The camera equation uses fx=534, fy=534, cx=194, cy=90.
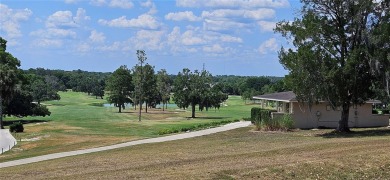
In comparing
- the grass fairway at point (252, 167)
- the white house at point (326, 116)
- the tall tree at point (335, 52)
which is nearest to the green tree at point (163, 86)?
the white house at point (326, 116)

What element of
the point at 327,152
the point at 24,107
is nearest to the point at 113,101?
the point at 24,107

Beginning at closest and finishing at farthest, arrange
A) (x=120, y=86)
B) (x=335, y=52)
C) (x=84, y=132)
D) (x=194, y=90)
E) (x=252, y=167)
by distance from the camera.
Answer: (x=252, y=167) → (x=335, y=52) → (x=84, y=132) → (x=194, y=90) → (x=120, y=86)

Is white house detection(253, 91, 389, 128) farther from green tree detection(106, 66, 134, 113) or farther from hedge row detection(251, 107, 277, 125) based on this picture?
green tree detection(106, 66, 134, 113)

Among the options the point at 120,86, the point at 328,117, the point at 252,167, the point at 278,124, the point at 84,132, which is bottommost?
the point at 84,132

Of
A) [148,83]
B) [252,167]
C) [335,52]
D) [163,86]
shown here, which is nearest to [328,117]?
[335,52]

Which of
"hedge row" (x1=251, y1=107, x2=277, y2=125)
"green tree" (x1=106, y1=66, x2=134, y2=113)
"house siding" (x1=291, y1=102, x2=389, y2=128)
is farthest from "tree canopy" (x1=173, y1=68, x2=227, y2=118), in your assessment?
"house siding" (x1=291, y1=102, x2=389, y2=128)

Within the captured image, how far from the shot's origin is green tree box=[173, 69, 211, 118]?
84000mm

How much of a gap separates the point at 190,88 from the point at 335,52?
53.3 metres

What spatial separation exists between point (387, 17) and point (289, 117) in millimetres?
10311

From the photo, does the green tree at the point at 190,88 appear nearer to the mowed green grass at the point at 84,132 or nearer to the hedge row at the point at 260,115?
the mowed green grass at the point at 84,132

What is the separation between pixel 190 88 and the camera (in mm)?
84812

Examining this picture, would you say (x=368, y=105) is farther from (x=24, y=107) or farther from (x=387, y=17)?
(x=24, y=107)

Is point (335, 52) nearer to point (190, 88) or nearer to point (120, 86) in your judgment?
→ point (190, 88)

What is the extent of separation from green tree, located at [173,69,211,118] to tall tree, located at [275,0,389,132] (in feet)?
166
